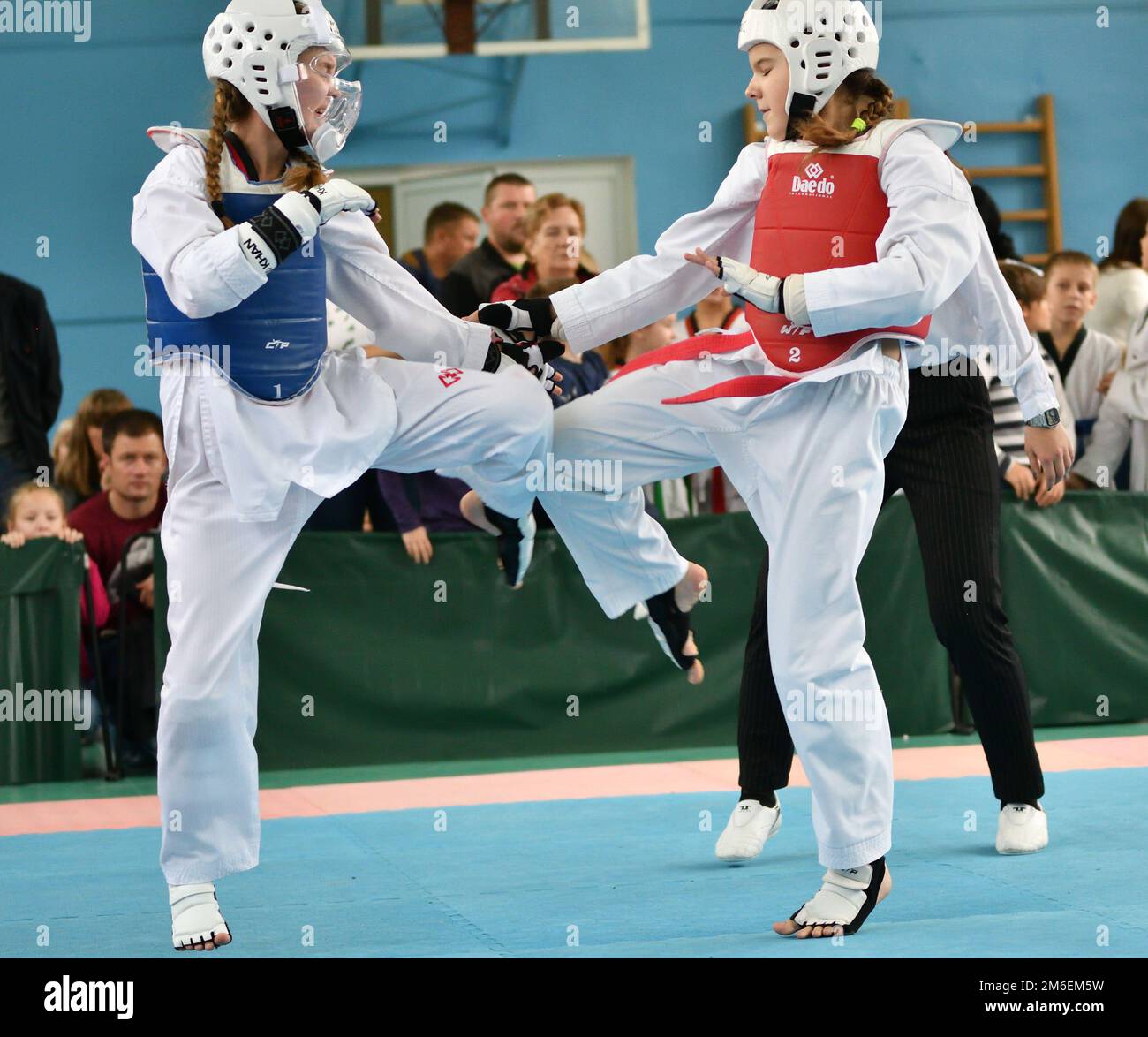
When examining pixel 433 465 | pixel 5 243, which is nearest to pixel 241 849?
pixel 433 465

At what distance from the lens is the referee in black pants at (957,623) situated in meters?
4.28

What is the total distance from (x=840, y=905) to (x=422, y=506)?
3709 mm

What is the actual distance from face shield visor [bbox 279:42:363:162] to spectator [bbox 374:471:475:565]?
2.92 meters

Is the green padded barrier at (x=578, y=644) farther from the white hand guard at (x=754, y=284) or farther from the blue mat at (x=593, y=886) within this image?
the white hand guard at (x=754, y=284)

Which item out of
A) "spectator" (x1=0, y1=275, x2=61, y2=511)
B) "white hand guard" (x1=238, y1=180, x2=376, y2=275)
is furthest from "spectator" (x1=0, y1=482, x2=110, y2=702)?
"white hand guard" (x1=238, y1=180, x2=376, y2=275)

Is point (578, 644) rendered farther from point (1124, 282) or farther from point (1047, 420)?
point (1124, 282)

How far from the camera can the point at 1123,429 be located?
286 inches

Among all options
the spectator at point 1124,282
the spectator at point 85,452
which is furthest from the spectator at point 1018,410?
the spectator at point 85,452

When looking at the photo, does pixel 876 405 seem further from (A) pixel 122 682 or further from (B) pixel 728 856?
(A) pixel 122 682

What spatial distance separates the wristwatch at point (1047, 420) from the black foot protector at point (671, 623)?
1.12 meters

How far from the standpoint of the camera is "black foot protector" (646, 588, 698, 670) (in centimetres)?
398

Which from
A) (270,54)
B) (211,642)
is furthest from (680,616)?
(270,54)

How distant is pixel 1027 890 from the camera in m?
3.81

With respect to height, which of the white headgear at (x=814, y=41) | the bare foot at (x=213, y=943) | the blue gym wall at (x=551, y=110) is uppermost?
the blue gym wall at (x=551, y=110)
